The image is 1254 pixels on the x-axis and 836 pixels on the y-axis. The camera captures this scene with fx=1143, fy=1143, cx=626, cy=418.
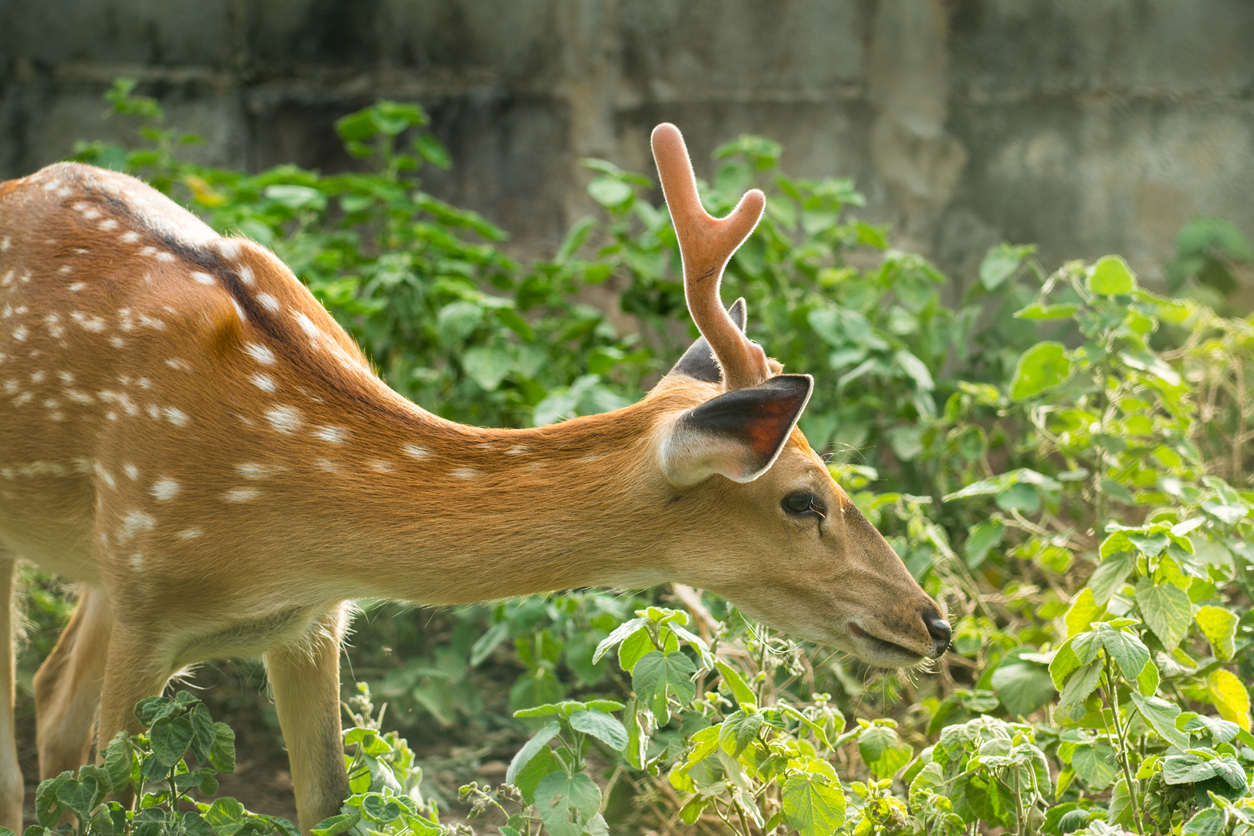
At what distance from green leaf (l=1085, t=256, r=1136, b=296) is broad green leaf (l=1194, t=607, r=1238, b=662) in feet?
3.74

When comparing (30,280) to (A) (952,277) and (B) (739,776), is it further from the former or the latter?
(A) (952,277)

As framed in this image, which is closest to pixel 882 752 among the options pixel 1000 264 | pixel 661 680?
pixel 661 680

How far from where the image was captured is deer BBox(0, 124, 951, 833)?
2.27 metres

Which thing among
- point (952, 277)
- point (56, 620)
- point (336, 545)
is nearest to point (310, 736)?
point (336, 545)

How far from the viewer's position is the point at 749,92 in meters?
5.66

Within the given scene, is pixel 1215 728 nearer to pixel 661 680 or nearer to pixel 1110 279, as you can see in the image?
pixel 661 680

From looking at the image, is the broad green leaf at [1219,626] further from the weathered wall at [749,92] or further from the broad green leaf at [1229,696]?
the weathered wall at [749,92]

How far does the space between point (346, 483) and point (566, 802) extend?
77cm

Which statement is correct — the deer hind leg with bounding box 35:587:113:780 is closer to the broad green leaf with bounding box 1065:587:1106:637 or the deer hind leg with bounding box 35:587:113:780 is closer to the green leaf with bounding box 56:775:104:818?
the green leaf with bounding box 56:775:104:818

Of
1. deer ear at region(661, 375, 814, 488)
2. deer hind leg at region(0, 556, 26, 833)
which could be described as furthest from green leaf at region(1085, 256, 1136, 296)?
deer hind leg at region(0, 556, 26, 833)

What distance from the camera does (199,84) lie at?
233 inches

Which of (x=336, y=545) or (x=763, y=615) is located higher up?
(x=336, y=545)

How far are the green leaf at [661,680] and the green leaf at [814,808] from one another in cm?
26

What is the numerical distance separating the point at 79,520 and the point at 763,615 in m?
1.55
